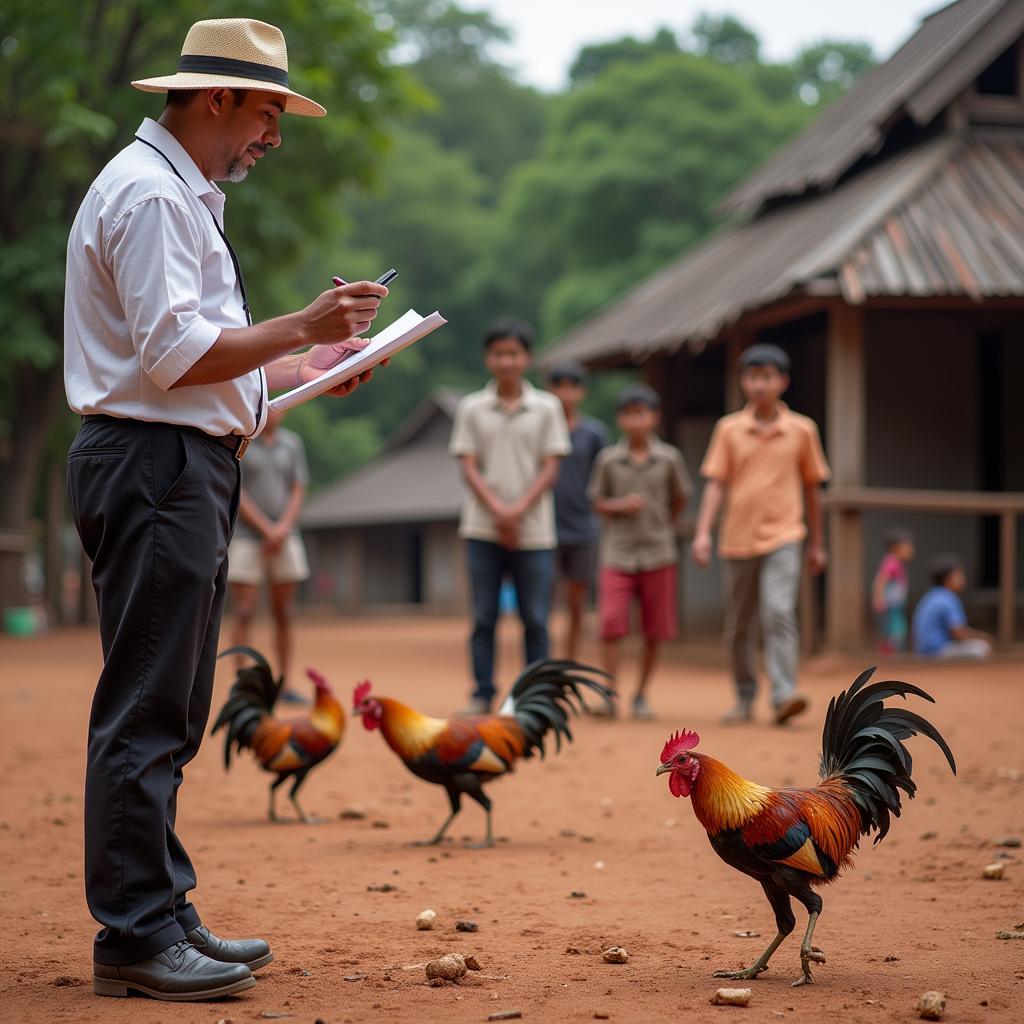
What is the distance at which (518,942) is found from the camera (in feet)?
14.9

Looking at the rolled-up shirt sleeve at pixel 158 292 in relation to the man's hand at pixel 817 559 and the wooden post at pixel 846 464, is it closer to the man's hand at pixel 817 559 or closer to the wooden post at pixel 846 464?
the man's hand at pixel 817 559

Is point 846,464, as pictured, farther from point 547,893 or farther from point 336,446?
point 336,446

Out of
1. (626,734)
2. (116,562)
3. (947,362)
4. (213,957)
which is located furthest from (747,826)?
(947,362)

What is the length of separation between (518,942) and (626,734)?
518 centimetres

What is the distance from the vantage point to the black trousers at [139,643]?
150 inches

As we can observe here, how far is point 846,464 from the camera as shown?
1412 centimetres

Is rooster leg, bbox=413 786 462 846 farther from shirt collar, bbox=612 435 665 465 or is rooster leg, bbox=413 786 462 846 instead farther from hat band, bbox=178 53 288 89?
shirt collar, bbox=612 435 665 465

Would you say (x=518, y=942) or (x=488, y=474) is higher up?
(x=488, y=474)

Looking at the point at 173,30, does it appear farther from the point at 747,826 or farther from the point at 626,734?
the point at 747,826

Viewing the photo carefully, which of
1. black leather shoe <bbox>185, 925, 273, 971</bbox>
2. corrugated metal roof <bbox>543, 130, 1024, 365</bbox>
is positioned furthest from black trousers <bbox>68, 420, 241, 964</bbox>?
corrugated metal roof <bbox>543, 130, 1024, 365</bbox>

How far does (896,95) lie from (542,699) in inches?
429

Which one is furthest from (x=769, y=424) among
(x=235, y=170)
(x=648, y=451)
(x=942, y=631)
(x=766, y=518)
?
(x=235, y=170)

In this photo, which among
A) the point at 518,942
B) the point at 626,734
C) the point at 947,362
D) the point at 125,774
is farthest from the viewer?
the point at 947,362

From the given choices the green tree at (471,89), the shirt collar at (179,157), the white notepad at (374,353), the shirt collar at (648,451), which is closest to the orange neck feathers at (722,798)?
the white notepad at (374,353)
